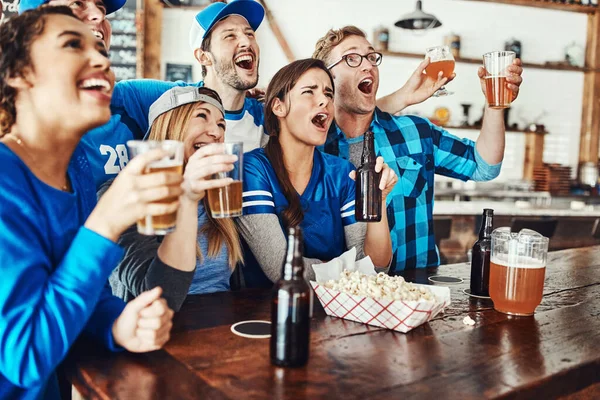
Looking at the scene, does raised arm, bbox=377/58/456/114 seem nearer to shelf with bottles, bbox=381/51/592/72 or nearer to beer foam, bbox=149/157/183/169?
beer foam, bbox=149/157/183/169

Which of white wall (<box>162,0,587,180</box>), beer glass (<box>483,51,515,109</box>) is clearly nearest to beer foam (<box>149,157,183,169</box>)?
beer glass (<box>483,51,515,109</box>)

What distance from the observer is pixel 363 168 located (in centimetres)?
187

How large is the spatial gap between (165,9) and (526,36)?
4.44m

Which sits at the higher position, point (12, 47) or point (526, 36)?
point (526, 36)

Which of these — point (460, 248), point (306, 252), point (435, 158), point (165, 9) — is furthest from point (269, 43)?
point (306, 252)

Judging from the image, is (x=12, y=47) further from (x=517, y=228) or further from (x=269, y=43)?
(x=269, y=43)

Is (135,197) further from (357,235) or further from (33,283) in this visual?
(357,235)

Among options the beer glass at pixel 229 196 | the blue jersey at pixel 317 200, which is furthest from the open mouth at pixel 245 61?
the beer glass at pixel 229 196

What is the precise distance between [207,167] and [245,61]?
150 centimetres

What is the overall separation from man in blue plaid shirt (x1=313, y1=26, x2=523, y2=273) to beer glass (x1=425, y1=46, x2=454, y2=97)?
70 millimetres

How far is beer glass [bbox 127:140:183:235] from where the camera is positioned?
1.06 metres

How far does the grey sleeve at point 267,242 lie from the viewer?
1.89 meters

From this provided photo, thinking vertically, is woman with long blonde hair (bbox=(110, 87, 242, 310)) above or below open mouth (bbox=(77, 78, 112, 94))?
below

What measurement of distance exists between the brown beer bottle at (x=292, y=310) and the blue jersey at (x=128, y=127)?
43.8 inches
